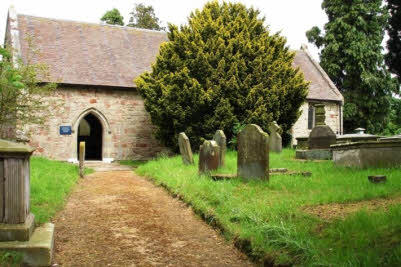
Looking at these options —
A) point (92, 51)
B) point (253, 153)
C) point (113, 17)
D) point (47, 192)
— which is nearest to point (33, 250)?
point (47, 192)

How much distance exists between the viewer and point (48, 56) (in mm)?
17484

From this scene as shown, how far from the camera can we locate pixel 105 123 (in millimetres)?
17469

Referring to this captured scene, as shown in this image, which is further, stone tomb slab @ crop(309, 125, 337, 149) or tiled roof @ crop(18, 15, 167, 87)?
tiled roof @ crop(18, 15, 167, 87)

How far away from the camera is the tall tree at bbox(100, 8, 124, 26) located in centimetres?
3325

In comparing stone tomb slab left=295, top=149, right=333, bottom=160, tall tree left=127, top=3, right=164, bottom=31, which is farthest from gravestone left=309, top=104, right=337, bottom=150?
tall tree left=127, top=3, right=164, bottom=31

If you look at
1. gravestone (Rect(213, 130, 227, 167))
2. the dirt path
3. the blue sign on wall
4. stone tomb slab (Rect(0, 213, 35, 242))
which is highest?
the blue sign on wall

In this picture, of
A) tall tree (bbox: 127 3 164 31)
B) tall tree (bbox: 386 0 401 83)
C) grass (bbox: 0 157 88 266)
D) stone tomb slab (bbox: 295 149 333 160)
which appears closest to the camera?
grass (bbox: 0 157 88 266)

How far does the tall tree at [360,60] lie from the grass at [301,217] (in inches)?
715

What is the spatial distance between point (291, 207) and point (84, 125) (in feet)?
79.7

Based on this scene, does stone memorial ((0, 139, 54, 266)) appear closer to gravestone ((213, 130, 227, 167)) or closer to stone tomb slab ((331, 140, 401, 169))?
gravestone ((213, 130, 227, 167))

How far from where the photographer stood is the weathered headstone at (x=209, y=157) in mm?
9141

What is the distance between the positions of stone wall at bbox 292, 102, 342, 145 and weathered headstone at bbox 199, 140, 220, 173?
1268 centimetres

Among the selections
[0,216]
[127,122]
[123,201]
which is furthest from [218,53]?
[0,216]

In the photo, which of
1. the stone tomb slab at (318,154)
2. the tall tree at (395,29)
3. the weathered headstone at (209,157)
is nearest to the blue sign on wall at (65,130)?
the weathered headstone at (209,157)
